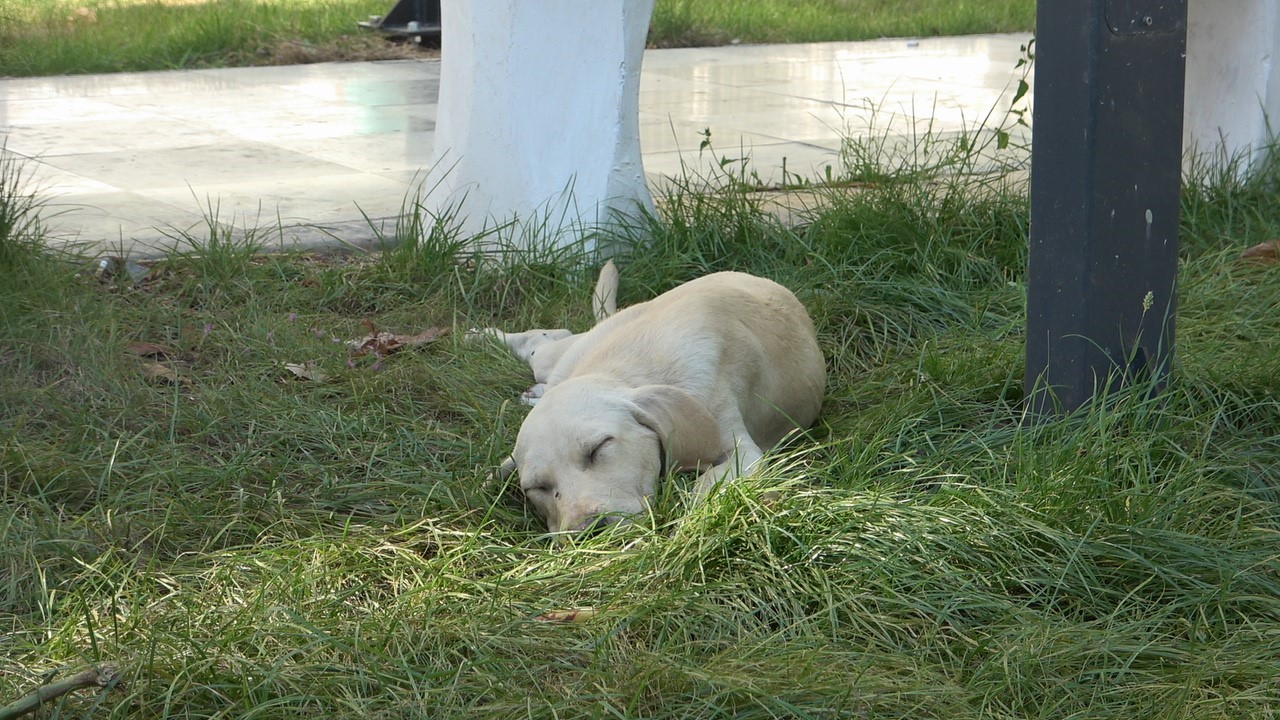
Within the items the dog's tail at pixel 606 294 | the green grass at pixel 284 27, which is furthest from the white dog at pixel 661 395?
the green grass at pixel 284 27

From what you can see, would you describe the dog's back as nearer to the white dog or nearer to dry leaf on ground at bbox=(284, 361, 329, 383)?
the white dog

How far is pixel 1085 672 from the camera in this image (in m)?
2.51

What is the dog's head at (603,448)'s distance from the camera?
3.13m

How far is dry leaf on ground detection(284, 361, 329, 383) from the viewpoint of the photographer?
4.28m

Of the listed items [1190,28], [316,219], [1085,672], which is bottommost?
[1085,672]

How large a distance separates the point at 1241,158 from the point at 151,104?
25.5 ft

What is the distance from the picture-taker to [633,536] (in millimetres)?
3078

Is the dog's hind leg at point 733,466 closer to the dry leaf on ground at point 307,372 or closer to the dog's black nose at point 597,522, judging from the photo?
the dog's black nose at point 597,522

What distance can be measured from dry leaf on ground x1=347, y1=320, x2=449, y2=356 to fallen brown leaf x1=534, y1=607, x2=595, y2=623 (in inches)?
78.1

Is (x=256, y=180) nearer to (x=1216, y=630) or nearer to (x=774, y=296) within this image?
(x=774, y=296)

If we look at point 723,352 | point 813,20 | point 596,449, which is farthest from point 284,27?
point 596,449

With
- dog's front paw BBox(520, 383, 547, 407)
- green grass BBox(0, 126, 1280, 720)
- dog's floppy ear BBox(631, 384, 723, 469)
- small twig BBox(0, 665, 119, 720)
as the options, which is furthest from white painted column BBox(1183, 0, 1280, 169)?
small twig BBox(0, 665, 119, 720)

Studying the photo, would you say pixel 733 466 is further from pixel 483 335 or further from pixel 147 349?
pixel 147 349

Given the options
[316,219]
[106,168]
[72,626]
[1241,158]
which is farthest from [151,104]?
[72,626]
